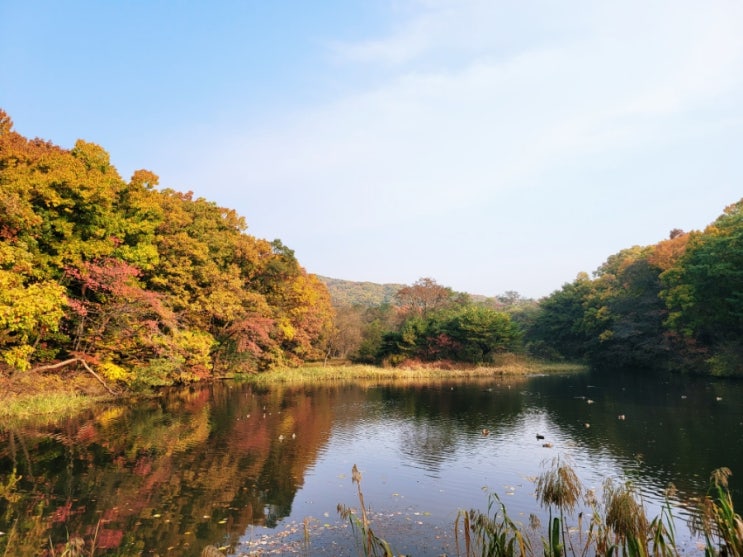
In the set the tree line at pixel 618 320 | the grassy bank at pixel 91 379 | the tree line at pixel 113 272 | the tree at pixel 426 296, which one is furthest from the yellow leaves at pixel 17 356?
the tree at pixel 426 296

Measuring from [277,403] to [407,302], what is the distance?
128 ft

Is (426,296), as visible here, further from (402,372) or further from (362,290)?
(362,290)

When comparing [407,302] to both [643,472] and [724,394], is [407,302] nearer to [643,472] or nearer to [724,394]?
[724,394]

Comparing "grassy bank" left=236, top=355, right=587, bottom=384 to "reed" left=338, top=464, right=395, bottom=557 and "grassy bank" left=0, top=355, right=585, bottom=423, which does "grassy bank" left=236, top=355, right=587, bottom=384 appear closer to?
"grassy bank" left=0, top=355, right=585, bottom=423

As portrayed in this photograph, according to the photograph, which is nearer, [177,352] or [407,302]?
[177,352]

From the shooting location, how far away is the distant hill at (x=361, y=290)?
438 ft

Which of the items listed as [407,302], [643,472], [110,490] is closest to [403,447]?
[643,472]

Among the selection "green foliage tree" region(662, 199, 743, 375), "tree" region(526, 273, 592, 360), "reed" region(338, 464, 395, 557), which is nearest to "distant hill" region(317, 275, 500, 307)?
"tree" region(526, 273, 592, 360)

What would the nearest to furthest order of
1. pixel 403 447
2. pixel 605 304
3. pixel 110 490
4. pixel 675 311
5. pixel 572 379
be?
pixel 110 490 → pixel 403 447 → pixel 572 379 → pixel 675 311 → pixel 605 304

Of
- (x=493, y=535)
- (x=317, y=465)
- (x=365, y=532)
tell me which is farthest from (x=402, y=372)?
(x=493, y=535)

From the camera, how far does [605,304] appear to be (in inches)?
2347

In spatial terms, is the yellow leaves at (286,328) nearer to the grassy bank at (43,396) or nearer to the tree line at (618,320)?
the tree line at (618,320)

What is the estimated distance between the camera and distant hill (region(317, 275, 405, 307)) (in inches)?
5251

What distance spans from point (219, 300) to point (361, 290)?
363 feet
